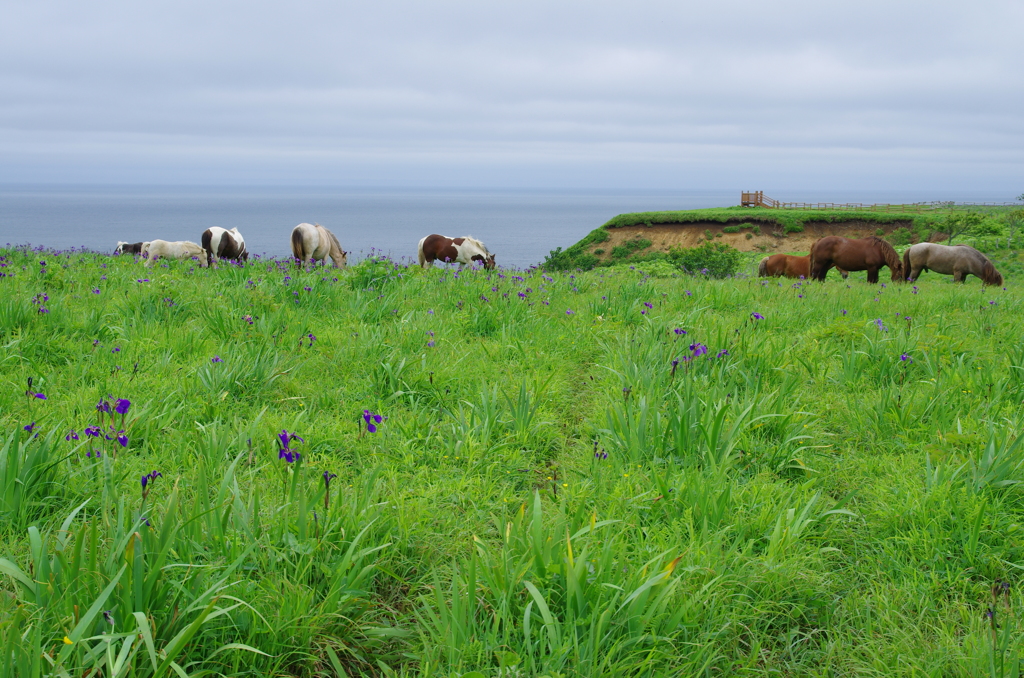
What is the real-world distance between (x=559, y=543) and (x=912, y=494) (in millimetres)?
2178

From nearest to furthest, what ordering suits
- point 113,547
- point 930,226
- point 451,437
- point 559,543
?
point 113,547, point 559,543, point 451,437, point 930,226

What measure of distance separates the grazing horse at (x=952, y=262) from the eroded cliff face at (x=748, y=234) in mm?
41306

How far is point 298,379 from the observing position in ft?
16.8

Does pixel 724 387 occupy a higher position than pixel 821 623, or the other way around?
pixel 724 387

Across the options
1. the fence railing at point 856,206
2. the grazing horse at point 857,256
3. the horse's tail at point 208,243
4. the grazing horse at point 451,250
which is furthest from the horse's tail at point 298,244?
the fence railing at point 856,206

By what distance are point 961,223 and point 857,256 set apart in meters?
54.9

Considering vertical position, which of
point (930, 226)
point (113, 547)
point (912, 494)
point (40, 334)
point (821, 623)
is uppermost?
point (930, 226)

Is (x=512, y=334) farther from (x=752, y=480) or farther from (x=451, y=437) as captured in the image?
(x=752, y=480)

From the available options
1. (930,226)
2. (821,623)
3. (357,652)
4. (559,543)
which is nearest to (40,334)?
(357,652)

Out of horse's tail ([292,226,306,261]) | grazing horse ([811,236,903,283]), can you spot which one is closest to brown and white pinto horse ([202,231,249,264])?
horse's tail ([292,226,306,261])

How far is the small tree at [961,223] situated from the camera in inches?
2313

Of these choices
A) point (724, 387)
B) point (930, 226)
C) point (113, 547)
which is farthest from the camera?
point (930, 226)

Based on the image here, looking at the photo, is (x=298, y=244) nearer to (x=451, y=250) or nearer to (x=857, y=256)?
(x=451, y=250)

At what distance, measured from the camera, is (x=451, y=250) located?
19.0 m
